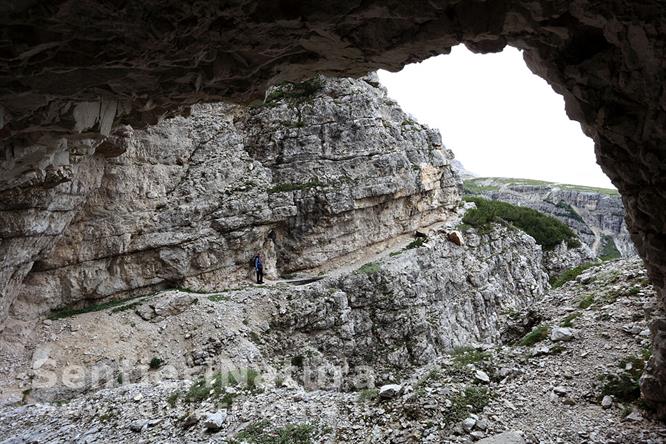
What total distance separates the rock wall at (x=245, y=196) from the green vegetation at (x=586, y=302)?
58.9 ft

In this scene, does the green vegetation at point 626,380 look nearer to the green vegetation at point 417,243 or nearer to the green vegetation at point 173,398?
the green vegetation at point 173,398

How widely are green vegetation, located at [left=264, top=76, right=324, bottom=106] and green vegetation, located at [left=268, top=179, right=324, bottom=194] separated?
7.45 meters

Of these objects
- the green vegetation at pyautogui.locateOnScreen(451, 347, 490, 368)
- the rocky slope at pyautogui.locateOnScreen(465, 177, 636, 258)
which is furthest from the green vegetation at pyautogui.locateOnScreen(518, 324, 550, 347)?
the rocky slope at pyautogui.locateOnScreen(465, 177, 636, 258)

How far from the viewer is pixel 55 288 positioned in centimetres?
1909

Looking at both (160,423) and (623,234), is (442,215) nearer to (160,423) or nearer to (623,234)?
(160,423)

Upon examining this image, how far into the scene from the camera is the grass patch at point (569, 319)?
1074 cm

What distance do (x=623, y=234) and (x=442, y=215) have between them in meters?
56.4

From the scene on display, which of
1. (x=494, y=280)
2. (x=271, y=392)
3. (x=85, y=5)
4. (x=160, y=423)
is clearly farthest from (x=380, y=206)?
(x=85, y=5)

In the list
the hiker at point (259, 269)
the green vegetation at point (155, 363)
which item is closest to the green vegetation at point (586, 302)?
the green vegetation at point (155, 363)

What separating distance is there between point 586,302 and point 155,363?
17563 millimetres

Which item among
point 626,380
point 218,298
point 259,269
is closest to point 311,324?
point 259,269

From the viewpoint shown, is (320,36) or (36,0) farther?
(320,36)

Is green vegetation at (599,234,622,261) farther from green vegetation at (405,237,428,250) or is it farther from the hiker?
the hiker

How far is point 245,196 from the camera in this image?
84.5 ft
